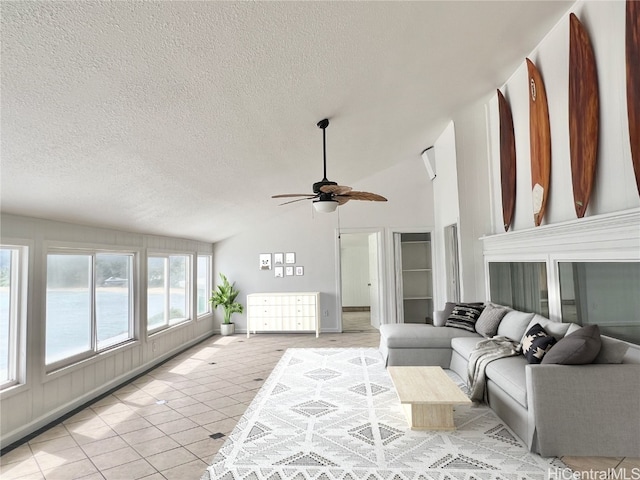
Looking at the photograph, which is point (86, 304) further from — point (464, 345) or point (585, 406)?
point (585, 406)

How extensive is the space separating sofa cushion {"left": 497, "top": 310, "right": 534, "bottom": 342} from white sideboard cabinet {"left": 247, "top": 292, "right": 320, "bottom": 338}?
144 inches

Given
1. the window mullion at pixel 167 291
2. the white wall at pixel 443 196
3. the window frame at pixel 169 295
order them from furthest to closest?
the window mullion at pixel 167 291 < the white wall at pixel 443 196 < the window frame at pixel 169 295

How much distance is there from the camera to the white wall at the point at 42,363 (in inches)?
120

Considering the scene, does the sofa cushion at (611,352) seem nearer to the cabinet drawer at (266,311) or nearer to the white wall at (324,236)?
the white wall at (324,236)

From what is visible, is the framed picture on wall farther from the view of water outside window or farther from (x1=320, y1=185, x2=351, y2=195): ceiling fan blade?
(x1=320, y1=185, x2=351, y2=195): ceiling fan blade

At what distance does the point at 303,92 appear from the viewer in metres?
2.95

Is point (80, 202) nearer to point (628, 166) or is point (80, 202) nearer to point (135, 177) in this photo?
point (135, 177)

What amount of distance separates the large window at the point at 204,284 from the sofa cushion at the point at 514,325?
5321mm

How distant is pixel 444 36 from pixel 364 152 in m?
2.54

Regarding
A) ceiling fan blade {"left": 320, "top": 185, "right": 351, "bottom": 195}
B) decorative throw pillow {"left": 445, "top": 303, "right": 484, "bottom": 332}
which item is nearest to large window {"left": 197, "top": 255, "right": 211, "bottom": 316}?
ceiling fan blade {"left": 320, "top": 185, "right": 351, "bottom": 195}

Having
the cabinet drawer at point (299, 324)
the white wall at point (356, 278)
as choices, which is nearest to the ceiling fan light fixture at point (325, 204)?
the cabinet drawer at point (299, 324)

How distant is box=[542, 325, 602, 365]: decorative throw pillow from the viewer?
262cm

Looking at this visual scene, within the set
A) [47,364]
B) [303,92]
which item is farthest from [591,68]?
[47,364]

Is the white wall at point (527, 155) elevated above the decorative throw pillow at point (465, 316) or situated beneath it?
elevated above
